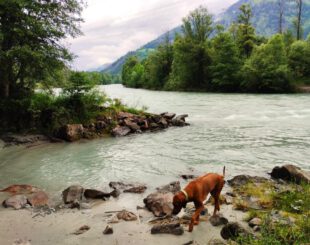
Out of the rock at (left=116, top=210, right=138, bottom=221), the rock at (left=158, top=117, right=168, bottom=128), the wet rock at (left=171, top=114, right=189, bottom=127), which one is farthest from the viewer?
the wet rock at (left=171, top=114, right=189, bottom=127)

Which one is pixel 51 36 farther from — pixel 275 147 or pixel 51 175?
pixel 275 147

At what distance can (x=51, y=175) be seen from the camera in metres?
12.7

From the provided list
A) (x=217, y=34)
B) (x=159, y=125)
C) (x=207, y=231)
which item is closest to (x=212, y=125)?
(x=159, y=125)

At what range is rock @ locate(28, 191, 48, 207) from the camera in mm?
9477

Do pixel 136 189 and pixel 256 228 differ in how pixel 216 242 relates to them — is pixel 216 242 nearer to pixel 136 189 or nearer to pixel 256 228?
pixel 256 228

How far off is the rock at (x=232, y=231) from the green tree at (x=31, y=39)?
1522 cm

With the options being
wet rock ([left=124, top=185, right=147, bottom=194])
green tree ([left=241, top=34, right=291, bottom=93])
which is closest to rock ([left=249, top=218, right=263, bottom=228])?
wet rock ([left=124, top=185, right=147, bottom=194])

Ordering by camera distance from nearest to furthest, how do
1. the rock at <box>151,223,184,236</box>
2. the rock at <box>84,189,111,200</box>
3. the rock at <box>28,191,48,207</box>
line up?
the rock at <box>151,223,184,236</box> < the rock at <box>28,191,48,207</box> < the rock at <box>84,189,111,200</box>

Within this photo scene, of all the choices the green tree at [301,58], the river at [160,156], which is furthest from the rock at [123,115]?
the green tree at [301,58]

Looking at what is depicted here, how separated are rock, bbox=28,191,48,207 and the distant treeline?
51.8 m

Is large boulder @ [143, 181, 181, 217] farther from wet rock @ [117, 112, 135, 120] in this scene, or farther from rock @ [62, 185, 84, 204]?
wet rock @ [117, 112, 135, 120]

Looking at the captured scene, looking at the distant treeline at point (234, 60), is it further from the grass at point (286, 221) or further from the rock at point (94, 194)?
the rock at point (94, 194)

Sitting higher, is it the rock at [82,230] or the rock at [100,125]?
the rock at [100,125]

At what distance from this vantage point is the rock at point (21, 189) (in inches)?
415
